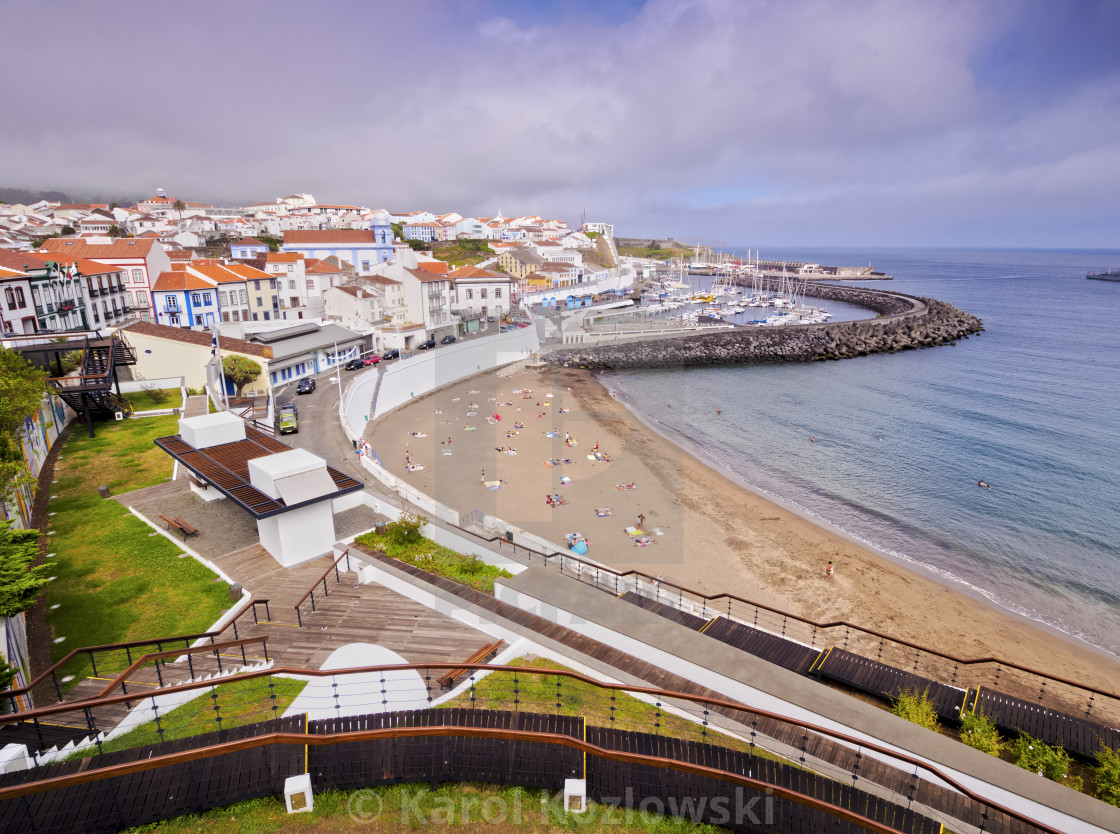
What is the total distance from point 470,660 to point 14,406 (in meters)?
16.2

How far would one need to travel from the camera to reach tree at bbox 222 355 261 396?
1240 inches

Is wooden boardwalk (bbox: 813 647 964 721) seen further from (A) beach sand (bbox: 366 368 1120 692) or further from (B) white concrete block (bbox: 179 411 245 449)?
(B) white concrete block (bbox: 179 411 245 449)

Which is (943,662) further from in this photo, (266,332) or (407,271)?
(407,271)

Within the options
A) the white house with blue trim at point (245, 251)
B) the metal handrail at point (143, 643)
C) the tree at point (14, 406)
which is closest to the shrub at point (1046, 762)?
the metal handrail at point (143, 643)

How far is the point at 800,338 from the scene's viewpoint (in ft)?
227

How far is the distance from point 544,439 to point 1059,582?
81.1 feet

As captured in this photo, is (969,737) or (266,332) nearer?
(969,737)

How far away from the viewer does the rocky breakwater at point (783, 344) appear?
59066 millimetres

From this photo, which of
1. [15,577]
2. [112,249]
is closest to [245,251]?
[112,249]

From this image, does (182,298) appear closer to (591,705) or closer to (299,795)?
(299,795)

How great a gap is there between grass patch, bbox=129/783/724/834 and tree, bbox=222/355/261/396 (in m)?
29.9

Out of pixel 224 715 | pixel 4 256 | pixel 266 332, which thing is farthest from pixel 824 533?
pixel 4 256

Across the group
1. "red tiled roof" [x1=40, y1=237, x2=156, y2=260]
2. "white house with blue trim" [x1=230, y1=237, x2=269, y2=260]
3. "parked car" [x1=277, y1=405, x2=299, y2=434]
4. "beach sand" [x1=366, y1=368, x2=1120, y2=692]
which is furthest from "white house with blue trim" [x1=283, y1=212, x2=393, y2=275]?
"parked car" [x1=277, y1=405, x2=299, y2=434]

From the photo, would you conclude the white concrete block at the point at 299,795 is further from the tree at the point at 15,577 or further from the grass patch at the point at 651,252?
the grass patch at the point at 651,252
